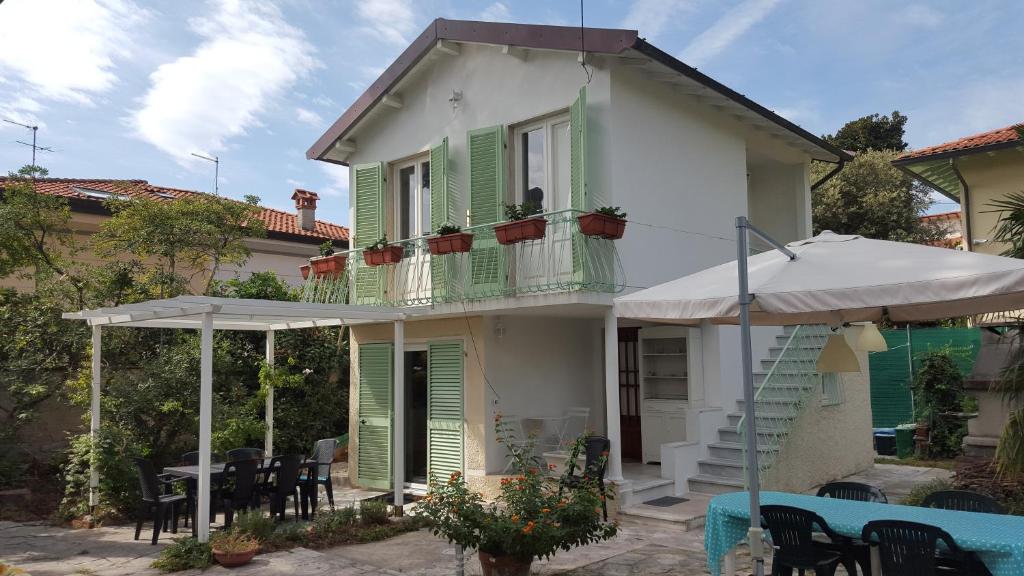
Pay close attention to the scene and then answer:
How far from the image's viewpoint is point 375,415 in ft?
41.1

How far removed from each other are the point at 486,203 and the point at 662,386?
396cm

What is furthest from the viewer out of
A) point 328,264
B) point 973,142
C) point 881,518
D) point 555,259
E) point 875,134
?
point 875,134

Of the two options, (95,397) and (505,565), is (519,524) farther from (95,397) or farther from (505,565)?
(95,397)

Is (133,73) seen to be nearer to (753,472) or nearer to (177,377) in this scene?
(177,377)

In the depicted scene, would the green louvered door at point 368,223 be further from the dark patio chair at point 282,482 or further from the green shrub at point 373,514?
the green shrub at point 373,514

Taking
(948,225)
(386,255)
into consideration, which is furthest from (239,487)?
(948,225)

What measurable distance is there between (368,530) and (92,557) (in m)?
2.97

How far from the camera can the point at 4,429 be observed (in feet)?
38.5

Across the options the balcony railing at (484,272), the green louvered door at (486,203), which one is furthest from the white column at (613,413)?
the green louvered door at (486,203)

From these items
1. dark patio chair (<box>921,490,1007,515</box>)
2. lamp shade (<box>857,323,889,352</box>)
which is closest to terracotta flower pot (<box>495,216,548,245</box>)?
lamp shade (<box>857,323,889,352</box>)

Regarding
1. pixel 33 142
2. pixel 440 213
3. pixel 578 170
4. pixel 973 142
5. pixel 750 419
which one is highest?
pixel 33 142

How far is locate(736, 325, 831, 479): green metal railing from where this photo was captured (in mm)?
10102

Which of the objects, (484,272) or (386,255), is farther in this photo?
(386,255)

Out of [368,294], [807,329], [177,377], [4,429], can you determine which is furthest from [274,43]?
[807,329]
